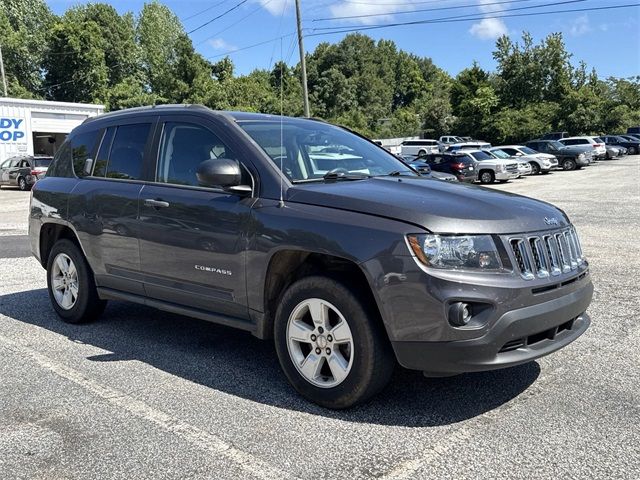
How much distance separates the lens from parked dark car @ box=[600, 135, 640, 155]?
47.1m

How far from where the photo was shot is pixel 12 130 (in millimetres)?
33312

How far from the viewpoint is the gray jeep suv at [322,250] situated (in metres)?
3.37

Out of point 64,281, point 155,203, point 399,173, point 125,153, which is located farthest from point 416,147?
point 155,203

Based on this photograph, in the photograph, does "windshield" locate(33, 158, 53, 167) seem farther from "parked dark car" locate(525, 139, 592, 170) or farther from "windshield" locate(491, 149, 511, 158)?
"parked dark car" locate(525, 139, 592, 170)


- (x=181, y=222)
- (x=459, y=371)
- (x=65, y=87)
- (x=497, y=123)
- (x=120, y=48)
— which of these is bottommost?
(x=459, y=371)

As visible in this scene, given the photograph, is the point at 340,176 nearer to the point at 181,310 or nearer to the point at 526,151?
the point at 181,310

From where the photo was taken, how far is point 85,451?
3295 millimetres

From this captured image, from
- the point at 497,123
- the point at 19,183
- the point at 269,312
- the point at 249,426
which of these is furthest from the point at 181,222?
the point at 497,123

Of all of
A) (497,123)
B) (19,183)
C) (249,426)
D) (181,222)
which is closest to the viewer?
(249,426)

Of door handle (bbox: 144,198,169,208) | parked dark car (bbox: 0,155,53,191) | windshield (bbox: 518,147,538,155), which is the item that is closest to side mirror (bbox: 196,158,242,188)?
door handle (bbox: 144,198,169,208)

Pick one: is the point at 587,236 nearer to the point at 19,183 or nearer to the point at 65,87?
the point at 19,183

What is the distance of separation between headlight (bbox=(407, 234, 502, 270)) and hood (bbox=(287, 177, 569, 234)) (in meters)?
0.05

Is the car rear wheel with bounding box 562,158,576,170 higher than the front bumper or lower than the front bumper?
higher

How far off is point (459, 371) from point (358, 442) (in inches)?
26.6
